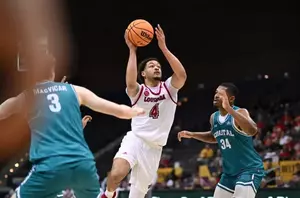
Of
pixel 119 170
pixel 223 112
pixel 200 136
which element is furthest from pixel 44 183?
pixel 200 136

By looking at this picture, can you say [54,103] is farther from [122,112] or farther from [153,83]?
[153,83]

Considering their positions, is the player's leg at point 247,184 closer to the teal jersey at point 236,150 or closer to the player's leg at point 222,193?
the teal jersey at point 236,150

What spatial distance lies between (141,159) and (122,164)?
29cm

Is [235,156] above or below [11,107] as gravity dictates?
below

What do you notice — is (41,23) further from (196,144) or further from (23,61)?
(196,144)

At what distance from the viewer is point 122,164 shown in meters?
7.25

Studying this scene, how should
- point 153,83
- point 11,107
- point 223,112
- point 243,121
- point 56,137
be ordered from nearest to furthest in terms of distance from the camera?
point 56,137 < point 11,107 < point 243,121 < point 223,112 < point 153,83

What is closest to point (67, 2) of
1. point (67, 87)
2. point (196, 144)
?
point (196, 144)

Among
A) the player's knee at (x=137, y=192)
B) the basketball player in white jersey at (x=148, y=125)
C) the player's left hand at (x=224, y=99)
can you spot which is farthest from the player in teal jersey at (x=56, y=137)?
the player's knee at (x=137, y=192)

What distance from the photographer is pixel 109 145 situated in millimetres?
24125

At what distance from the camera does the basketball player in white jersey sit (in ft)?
24.1

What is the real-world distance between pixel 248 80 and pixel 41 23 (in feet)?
64.8

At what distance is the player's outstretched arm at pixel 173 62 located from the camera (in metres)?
7.28

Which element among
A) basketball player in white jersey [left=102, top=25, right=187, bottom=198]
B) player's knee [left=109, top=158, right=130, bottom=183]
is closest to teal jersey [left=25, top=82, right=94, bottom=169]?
player's knee [left=109, top=158, right=130, bottom=183]
